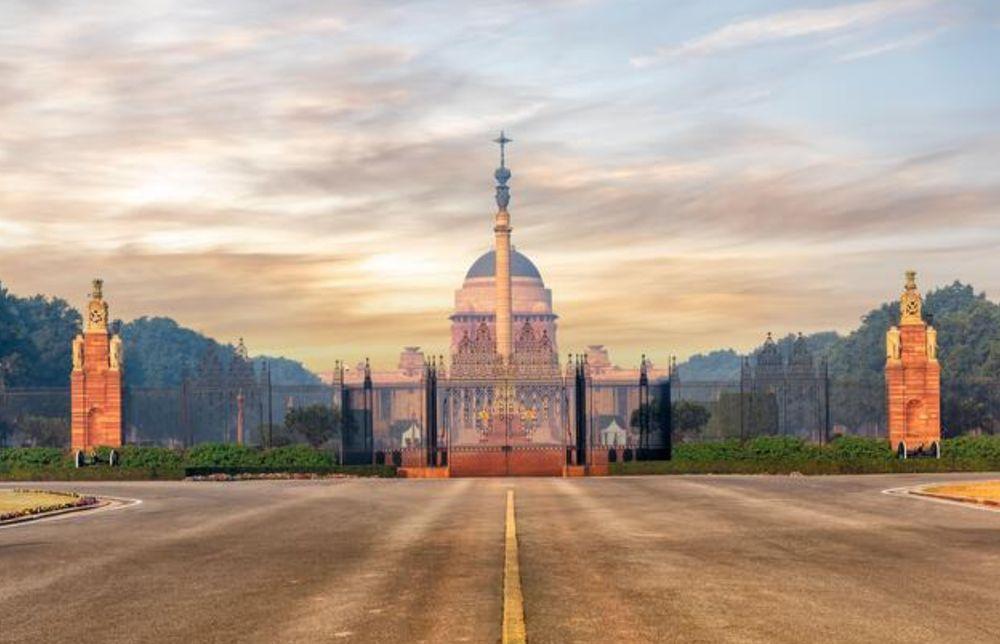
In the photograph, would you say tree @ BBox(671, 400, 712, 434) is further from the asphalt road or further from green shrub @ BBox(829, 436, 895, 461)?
the asphalt road

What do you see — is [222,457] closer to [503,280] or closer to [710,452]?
[710,452]

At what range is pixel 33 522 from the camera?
30.3 metres

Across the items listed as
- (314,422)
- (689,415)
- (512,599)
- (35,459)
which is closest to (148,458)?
(35,459)

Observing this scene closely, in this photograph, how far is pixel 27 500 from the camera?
37312 millimetres

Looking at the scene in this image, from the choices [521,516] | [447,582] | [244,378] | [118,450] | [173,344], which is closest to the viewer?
[447,582]

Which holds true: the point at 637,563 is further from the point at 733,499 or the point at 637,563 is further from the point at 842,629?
the point at 733,499

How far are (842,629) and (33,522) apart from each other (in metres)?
21.4

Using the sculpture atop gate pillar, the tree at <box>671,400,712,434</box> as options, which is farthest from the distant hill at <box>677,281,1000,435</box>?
the sculpture atop gate pillar

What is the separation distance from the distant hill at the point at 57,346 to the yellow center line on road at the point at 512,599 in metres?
54.5

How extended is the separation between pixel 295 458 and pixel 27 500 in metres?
18.8

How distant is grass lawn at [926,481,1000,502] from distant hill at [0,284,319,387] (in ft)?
143

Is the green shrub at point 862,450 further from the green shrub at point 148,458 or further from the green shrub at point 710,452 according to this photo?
the green shrub at point 148,458

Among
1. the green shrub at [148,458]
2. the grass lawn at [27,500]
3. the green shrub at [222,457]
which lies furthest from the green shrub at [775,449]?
the grass lawn at [27,500]

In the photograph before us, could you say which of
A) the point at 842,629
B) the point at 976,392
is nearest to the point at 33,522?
the point at 842,629
